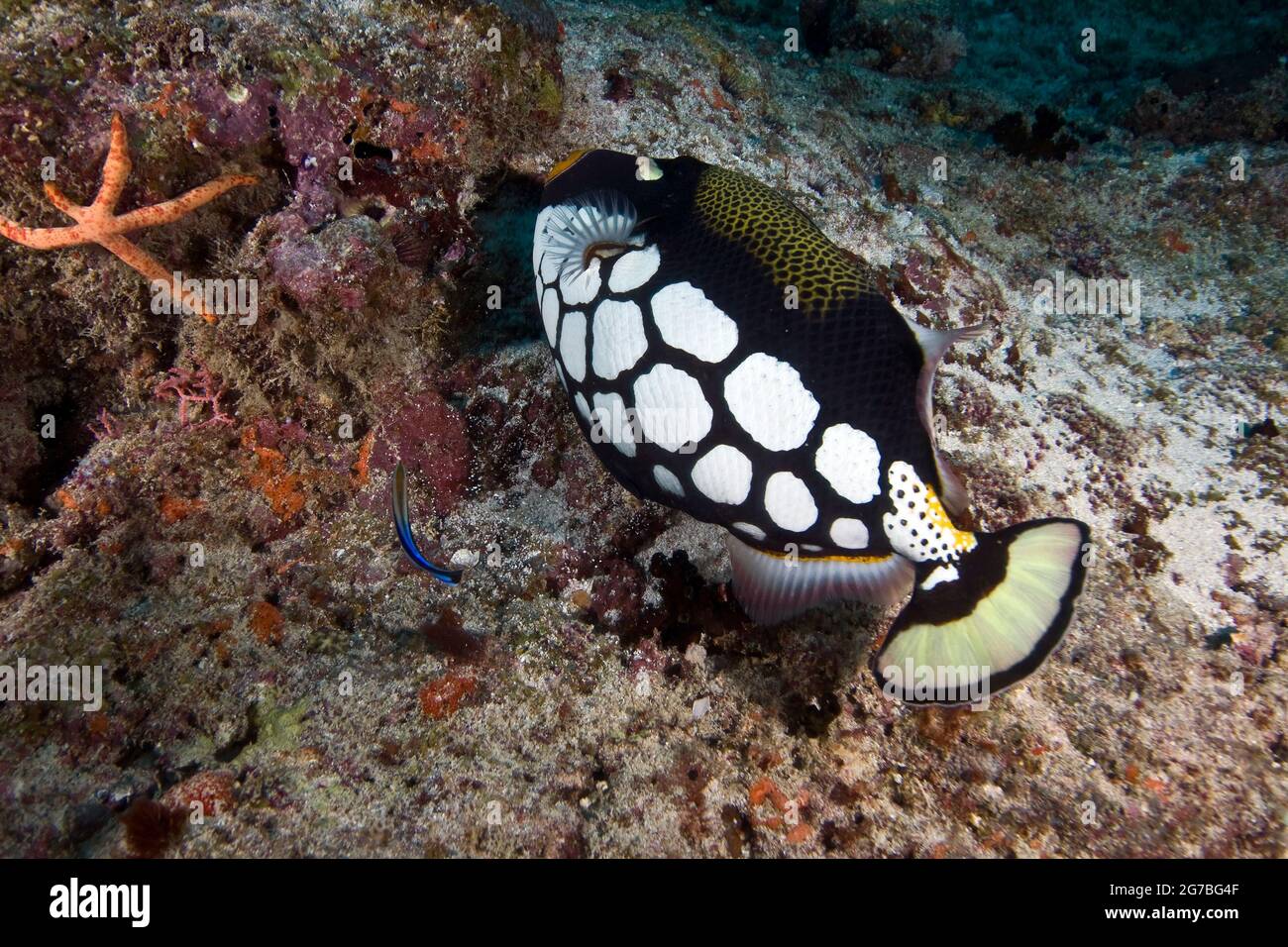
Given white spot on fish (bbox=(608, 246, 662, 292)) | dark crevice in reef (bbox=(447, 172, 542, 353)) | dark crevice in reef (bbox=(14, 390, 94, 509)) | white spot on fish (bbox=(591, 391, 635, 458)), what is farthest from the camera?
dark crevice in reef (bbox=(447, 172, 542, 353))

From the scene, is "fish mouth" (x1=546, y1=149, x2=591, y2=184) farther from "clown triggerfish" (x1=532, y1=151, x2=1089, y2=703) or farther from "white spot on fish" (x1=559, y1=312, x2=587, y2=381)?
"white spot on fish" (x1=559, y1=312, x2=587, y2=381)

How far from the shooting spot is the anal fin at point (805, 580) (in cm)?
245

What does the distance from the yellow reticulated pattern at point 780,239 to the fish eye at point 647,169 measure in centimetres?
20

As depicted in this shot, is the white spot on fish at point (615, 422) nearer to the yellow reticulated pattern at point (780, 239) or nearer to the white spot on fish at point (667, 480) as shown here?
the white spot on fish at point (667, 480)

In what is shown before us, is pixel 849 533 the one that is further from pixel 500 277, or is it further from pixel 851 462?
pixel 500 277

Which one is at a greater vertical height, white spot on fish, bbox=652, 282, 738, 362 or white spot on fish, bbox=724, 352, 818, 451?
white spot on fish, bbox=652, 282, 738, 362

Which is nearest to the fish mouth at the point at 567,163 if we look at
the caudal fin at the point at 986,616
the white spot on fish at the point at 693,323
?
the white spot on fish at the point at 693,323

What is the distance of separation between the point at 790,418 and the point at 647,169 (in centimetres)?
138

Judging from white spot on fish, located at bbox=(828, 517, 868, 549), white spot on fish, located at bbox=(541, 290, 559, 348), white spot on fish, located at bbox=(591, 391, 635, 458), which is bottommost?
white spot on fish, located at bbox=(828, 517, 868, 549)

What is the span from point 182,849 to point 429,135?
343cm

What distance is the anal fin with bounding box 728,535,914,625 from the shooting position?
2.45m

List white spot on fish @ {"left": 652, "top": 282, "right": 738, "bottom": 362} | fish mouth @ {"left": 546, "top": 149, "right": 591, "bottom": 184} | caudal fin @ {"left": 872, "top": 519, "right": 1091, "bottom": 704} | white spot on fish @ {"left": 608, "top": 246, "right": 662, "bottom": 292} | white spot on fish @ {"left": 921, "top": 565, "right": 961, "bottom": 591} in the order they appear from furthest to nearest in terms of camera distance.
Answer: fish mouth @ {"left": 546, "top": 149, "right": 591, "bottom": 184}, white spot on fish @ {"left": 608, "top": 246, "right": 662, "bottom": 292}, white spot on fish @ {"left": 652, "top": 282, "right": 738, "bottom": 362}, white spot on fish @ {"left": 921, "top": 565, "right": 961, "bottom": 591}, caudal fin @ {"left": 872, "top": 519, "right": 1091, "bottom": 704}

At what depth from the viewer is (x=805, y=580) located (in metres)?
2.57


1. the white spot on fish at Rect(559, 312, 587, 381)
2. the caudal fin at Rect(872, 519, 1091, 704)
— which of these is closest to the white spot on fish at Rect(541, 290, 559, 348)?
the white spot on fish at Rect(559, 312, 587, 381)
